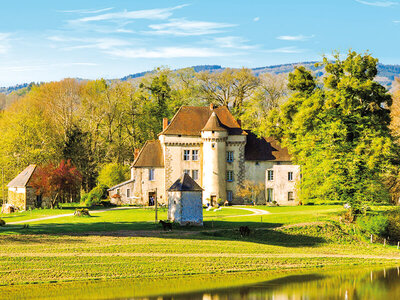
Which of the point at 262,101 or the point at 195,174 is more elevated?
the point at 262,101

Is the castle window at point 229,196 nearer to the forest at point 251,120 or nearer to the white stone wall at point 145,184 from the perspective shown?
the white stone wall at point 145,184

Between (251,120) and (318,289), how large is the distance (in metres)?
53.7

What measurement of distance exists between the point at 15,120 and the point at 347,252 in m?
49.8

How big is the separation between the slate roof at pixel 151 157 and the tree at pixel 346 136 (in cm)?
2048

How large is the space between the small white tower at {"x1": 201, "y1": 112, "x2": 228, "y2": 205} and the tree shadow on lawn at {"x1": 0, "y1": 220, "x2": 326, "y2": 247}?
59.1ft

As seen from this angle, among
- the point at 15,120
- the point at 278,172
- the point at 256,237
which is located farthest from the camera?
the point at 15,120

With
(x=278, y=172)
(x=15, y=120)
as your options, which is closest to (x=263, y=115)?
(x=278, y=172)

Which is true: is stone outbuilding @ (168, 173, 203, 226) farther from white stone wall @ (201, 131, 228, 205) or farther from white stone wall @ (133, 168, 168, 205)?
white stone wall @ (133, 168, 168, 205)

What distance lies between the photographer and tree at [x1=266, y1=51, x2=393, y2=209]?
48.8 m

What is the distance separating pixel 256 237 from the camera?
45688 millimetres

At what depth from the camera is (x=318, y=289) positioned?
3078 centimetres

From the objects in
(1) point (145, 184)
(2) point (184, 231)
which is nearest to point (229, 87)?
(1) point (145, 184)

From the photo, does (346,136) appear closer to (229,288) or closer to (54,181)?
(229,288)

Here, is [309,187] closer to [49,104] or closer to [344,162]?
[344,162]
